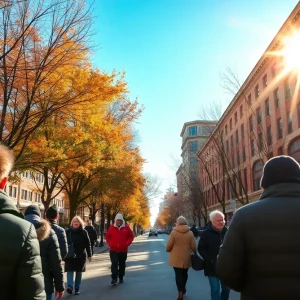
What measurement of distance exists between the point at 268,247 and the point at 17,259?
1.59 m

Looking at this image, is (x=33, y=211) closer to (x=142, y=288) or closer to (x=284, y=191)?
(x=284, y=191)

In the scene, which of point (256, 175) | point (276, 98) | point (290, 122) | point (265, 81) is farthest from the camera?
point (256, 175)

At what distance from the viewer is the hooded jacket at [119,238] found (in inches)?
417

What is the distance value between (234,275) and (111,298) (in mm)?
6573

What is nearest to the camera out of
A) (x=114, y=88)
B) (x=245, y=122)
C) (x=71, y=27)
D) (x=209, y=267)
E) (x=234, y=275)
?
(x=234, y=275)

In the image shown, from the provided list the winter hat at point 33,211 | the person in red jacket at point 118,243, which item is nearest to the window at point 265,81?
the person in red jacket at point 118,243

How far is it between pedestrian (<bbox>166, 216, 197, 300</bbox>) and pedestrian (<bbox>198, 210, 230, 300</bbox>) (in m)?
1.09

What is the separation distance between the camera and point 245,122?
45344 millimetres

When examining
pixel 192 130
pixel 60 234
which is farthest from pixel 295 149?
pixel 192 130

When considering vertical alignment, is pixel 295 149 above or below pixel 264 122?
below

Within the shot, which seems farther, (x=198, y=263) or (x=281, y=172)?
(x=198, y=263)

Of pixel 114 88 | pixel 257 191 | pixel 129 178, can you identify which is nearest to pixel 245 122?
pixel 257 191

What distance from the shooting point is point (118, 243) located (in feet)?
34.8

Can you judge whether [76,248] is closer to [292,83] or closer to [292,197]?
[292,197]
